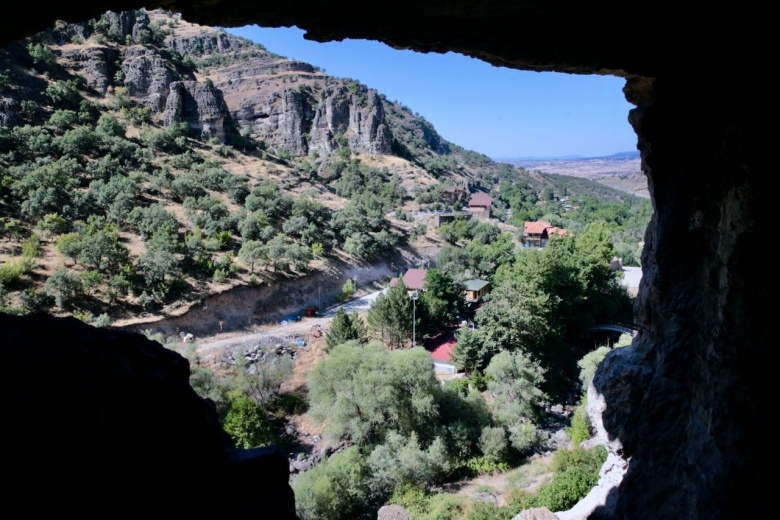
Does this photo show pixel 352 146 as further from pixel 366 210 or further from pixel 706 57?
pixel 706 57

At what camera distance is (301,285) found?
3556 centimetres

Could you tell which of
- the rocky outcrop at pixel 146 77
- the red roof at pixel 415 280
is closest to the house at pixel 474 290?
the red roof at pixel 415 280

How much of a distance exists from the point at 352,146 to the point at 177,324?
55.3m

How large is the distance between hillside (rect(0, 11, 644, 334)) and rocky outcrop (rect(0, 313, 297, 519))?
72.3 ft

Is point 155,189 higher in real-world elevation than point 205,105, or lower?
lower

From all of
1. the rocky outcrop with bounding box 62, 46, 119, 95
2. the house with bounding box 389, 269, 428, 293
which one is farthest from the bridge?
the rocky outcrop with bounding box 62, 46, 119, 95

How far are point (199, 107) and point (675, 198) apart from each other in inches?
2217

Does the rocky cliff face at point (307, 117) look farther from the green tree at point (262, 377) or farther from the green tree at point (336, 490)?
the green tree at point (336, 490)

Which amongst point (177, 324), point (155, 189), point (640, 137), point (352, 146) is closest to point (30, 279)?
point (177, 324)

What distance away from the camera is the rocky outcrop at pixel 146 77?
50094 millimetres

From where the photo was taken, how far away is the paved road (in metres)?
26.5

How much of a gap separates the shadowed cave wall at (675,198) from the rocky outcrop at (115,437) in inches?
2.0

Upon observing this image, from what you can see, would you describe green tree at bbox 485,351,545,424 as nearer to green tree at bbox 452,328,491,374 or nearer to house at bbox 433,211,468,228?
green tree at bbox 452,328,491,374

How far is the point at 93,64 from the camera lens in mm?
48719
